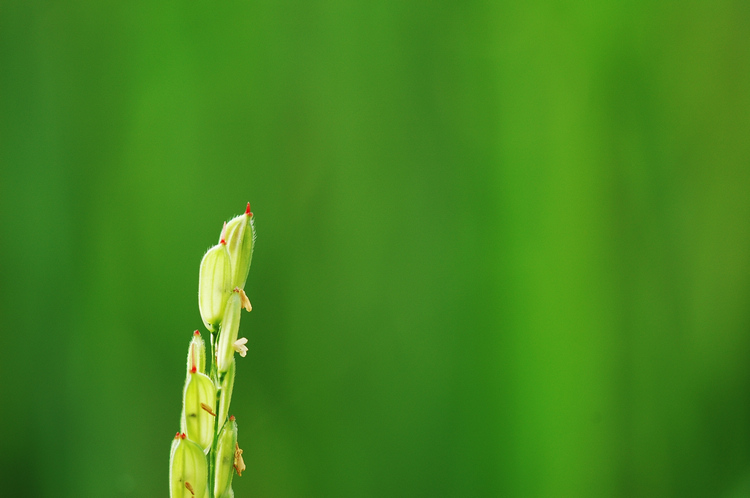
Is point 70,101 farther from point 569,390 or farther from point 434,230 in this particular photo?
point 569,390

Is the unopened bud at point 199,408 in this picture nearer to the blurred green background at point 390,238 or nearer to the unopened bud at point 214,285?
the unopened bud at point 214,285

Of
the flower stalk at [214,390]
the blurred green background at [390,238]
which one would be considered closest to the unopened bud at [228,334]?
the flower stalk at [214,390]

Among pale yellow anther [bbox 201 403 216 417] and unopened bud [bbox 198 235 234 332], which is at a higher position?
unopened bud [bbox 198 235 234 332]

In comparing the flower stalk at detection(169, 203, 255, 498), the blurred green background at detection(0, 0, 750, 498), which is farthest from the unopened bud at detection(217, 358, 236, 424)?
the blurred green background at detection(0, 0, 750, 498)

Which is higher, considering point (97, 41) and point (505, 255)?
point (97, 41)

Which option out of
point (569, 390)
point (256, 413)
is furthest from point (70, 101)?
point (569, 390)

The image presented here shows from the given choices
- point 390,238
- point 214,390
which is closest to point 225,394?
point 214,390

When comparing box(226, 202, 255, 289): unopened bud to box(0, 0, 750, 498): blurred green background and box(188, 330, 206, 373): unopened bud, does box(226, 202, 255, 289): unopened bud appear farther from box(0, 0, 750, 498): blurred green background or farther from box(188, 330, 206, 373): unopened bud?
box(0, 0, 750, 498): blurred green background
